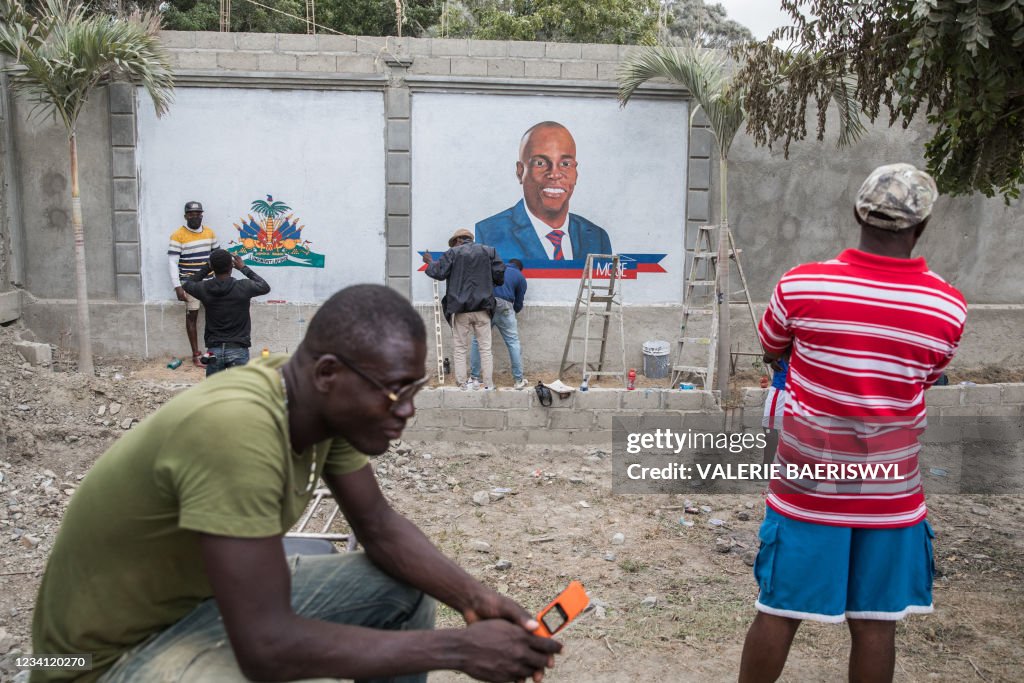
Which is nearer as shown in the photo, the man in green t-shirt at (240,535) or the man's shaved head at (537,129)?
the man in green t-shirt at (240,535)

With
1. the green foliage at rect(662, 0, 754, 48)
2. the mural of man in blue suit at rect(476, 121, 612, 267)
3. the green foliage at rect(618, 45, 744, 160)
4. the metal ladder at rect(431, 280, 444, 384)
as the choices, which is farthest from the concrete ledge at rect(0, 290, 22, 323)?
the green foliage at rect(662, 0, 754, 48)

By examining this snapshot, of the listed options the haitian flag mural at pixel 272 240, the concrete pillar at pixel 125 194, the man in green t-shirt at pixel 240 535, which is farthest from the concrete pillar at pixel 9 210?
the man in green t-shirt at pixel 240 535

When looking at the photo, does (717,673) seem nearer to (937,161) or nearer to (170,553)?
(170,553)

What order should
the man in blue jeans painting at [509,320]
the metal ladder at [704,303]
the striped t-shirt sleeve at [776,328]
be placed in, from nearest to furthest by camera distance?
1. the striped t-shirt sleeve at [776,328]
2. the metal ladder at [704,303]
3. the man in blue jeans painting at [509,320]

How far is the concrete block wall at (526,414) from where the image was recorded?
7434 millimetres

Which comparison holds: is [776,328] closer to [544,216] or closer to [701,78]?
[701,78]

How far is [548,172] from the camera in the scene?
33.9 ft

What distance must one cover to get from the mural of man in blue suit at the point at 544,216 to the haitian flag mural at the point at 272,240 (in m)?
2.11

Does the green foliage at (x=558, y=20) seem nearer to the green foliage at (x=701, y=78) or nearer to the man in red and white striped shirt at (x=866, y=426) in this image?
the green foliage at (x=701, y=78)

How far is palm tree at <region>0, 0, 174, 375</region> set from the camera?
333 inches

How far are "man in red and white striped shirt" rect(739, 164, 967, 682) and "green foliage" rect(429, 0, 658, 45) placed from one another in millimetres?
16465

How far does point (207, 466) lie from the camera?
1770mm

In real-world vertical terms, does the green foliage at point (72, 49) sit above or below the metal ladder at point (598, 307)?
above

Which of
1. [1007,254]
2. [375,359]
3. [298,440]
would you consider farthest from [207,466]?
[1007,254]
